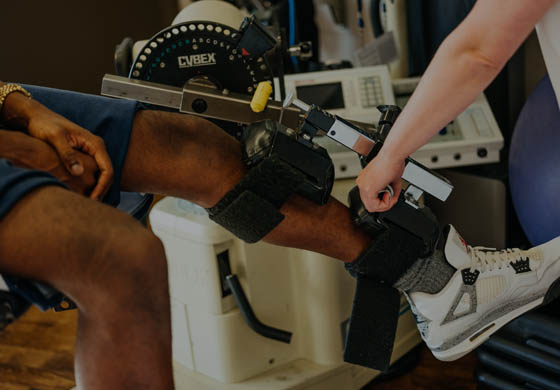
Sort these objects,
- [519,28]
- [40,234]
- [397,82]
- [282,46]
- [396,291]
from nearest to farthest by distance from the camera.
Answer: [40,234] → [519,28] → [396,291] → [282,46] → [397,82]

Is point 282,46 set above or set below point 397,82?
above

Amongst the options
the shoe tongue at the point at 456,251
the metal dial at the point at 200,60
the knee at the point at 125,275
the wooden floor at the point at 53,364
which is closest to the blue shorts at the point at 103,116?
the knee at the point at 125,275

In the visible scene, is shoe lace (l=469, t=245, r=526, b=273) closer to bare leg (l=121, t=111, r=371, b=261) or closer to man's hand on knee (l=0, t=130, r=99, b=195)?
bare leg (l=121, t=111, r=371, b=261)

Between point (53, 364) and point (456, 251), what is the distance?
1.18 metres

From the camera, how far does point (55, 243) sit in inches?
26.5

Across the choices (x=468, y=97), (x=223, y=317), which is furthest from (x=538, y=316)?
(x=223, y=317)

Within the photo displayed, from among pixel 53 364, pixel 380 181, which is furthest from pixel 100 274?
pixel 53 364

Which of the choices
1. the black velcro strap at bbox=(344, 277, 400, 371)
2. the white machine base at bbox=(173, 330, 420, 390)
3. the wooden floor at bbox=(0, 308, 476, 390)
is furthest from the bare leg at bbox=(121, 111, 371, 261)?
the wooden floor at bbox=(0, 308, 476, 390)

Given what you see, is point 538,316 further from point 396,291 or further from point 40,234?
point 40,234

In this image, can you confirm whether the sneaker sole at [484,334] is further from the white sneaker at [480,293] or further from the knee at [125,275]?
the knee at [125,275]

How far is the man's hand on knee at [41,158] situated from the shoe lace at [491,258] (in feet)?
2.16

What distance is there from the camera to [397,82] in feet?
5.34

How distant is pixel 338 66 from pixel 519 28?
35.0 inches

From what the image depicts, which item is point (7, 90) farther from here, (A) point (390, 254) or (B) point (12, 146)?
(A) point (390, 254)
